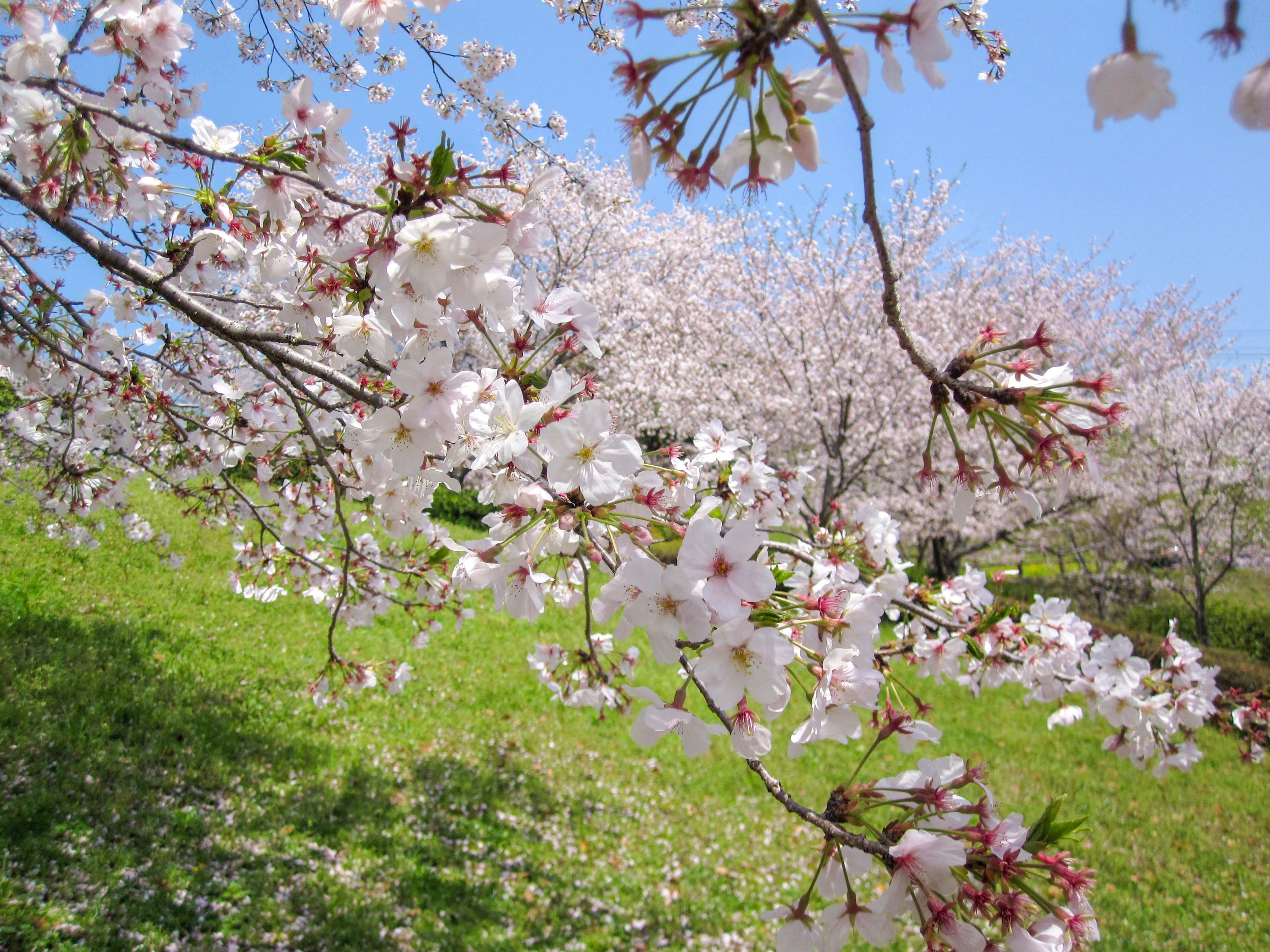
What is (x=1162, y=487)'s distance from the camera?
1183 centimetres

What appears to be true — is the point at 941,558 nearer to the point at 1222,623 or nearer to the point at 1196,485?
the point at 1196,485

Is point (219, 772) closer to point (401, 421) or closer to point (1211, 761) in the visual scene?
point (401, 421)

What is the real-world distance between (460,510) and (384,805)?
30.8 ft

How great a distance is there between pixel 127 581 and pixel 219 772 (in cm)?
373

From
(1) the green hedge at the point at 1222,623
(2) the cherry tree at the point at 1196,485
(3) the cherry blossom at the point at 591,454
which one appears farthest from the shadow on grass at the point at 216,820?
(1) the green hedge at the point at 1222,623

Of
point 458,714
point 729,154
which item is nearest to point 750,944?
point 458,714

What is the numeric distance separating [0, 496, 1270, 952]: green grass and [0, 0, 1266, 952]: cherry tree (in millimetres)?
1232

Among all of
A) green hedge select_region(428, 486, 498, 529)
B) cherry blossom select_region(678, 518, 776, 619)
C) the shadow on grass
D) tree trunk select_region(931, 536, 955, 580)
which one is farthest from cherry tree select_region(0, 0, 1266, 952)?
tree trunk select_region(931, 536, 955, 580)

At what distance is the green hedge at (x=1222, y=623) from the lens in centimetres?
1144

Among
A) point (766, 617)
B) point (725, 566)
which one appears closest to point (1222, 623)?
point (766, 617)

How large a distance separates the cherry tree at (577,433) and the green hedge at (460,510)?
9394mm

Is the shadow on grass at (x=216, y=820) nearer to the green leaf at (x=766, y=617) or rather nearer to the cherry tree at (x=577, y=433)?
the cherry tree at (x=577, y=433)

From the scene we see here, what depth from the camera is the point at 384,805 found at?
4.37m

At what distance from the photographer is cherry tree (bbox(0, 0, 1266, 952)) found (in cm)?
104
